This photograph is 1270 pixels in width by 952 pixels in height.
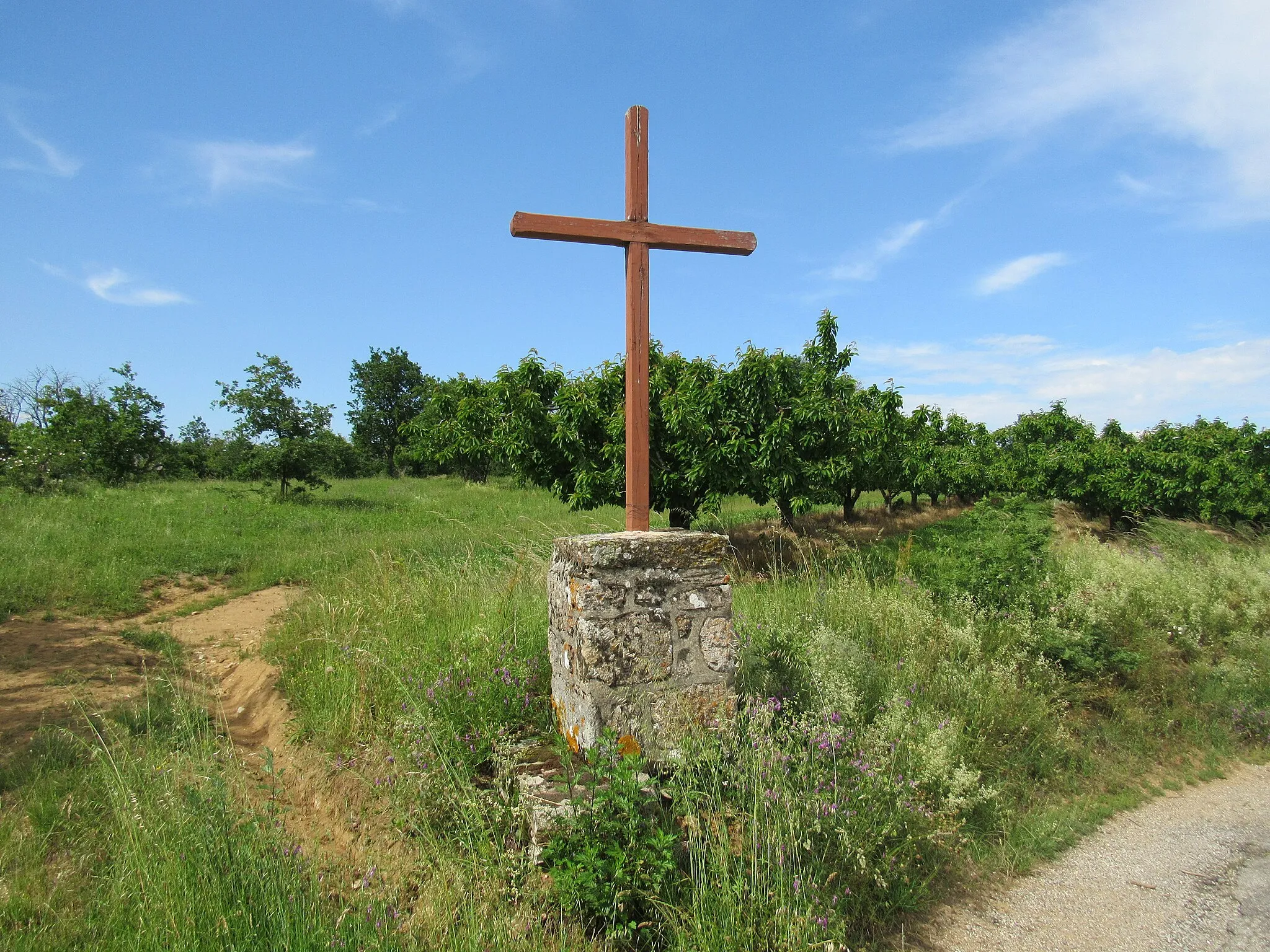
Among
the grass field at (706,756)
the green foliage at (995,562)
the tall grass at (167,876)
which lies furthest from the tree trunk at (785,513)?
the tall grass at (167,876)

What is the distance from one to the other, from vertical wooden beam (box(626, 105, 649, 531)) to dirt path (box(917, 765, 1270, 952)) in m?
2.57

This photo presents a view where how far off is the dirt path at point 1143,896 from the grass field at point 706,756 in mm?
181

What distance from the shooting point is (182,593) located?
27.5 feet

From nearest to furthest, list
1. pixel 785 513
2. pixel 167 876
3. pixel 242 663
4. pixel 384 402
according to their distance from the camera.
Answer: pixel 167 876, pixel 242 663, pixel 785 513, pixel 384 402

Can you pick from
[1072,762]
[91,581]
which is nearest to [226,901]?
[1072,762]

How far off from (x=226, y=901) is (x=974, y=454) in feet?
86.0

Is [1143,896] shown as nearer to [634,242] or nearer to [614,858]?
[614,858]

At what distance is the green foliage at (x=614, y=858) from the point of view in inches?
101

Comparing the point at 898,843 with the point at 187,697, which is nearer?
the point at 898,843

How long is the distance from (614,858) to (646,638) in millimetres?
954

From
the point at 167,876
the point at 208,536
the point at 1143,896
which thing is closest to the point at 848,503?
the point at 208,536

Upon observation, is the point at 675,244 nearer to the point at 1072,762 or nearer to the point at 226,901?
the point at 226,901

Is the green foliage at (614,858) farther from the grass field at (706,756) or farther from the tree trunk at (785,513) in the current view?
the tree trunk at (785,513)

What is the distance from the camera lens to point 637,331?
3.97 m
